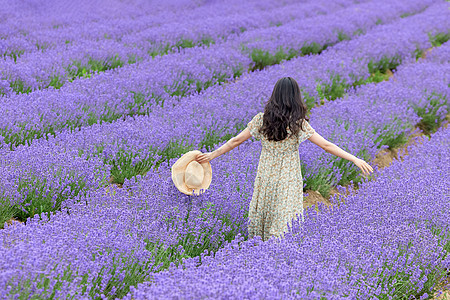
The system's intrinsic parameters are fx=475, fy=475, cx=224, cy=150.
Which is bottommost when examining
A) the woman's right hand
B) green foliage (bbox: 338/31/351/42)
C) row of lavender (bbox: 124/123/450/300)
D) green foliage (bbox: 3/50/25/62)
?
green foliage (bbox: 338/31/351/42)

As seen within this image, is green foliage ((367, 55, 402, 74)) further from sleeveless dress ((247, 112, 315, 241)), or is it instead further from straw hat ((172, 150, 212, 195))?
straw hat ((172, 150, 212, 195))

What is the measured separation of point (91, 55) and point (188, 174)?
4.07 m

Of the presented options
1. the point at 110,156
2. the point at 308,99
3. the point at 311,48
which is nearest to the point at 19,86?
the point at 110,156

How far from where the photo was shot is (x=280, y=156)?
10.5 ft

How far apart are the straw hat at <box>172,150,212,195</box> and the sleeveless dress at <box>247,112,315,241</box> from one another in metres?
0.39

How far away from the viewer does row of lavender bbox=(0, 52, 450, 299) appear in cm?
214

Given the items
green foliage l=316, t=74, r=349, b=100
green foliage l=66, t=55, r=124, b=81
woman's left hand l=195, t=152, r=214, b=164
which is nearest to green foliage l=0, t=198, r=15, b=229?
woman's left hand l=195, t=152, r=214, b=164

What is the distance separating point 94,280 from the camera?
7.52 ft

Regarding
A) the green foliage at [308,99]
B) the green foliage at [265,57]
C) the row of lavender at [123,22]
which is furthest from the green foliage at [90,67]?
the green foliage at [308,99]

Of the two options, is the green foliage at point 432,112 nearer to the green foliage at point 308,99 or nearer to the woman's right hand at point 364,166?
the green foliage at point 308,99

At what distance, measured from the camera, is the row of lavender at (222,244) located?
7.02 feet

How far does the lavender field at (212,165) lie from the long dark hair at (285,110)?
607 mm

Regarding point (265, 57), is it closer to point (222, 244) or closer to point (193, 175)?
point (193, 175)

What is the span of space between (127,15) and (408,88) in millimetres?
6096
